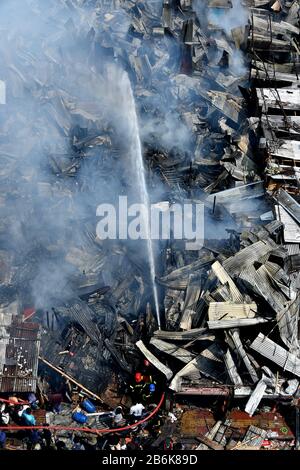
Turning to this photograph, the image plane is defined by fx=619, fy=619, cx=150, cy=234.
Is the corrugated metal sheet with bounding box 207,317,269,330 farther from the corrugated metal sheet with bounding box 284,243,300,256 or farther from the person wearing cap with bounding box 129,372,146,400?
the corrugated metal sheet with bounding box 284,243,300,256

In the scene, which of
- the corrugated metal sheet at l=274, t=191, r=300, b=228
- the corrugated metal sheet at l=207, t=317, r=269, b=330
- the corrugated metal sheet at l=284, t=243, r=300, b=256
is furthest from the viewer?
the corrugated metal sheet at l=274, t=191, r=300, b=228

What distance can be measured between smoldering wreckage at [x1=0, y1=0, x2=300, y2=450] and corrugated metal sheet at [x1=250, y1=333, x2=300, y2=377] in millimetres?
44

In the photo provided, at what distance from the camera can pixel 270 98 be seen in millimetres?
30125

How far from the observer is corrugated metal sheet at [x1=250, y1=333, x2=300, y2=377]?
1967 cm

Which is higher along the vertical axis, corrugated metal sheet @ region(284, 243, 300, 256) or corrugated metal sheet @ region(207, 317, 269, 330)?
corrugated metal sheet @ region(284, 243, 300, 256)

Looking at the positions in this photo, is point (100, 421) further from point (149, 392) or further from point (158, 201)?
point (158, 201)

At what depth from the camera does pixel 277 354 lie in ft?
64.8

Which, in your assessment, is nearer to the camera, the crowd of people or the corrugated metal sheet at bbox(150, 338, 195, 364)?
the crowd of people

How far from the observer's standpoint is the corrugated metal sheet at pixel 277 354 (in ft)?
64.5

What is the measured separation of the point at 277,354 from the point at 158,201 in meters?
8.81

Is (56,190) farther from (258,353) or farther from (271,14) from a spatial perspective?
(271,14)

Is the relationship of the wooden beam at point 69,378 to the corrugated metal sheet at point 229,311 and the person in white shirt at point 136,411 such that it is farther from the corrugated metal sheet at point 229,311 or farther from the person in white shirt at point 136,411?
the corrugated metal sheet at point 229,311

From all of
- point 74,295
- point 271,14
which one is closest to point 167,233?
point 74,295

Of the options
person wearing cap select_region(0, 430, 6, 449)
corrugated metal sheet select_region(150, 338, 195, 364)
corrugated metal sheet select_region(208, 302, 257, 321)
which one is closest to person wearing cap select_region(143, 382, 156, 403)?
corrugated metal sheet select_region(150, 338, 195, 364)
